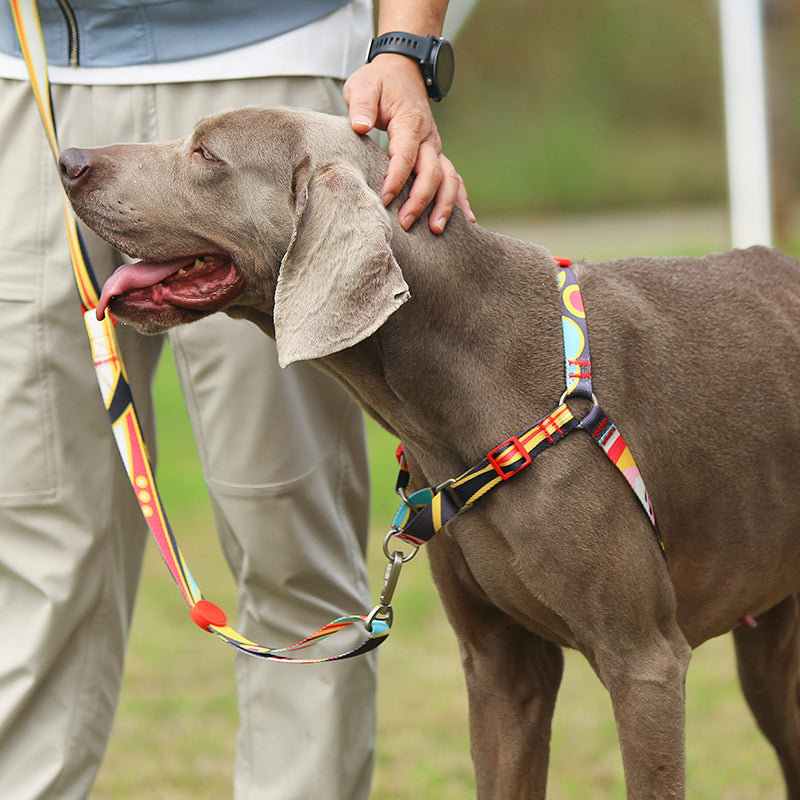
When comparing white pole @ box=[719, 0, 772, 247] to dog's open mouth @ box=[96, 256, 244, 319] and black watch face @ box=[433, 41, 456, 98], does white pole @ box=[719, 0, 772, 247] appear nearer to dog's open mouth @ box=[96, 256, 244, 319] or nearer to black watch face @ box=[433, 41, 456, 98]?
black watch face @ box=[433, 41, 456, 98]

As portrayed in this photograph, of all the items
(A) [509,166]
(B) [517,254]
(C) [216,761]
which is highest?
(B) [517,254]

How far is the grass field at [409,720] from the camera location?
356cm

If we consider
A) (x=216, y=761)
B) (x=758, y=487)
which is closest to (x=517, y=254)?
(x=758, y=487)

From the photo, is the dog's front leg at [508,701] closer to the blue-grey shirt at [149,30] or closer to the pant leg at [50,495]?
the pant leg at [50,495]

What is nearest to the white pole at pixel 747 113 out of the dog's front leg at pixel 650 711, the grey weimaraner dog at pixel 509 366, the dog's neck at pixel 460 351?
the grey weimaraner dog at pixel 509 366

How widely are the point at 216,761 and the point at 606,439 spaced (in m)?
1.99

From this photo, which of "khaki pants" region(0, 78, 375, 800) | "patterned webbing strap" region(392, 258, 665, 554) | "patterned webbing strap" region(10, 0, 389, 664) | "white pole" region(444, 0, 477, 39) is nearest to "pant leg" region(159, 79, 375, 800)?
"khaki pants" region(0, 78, 375, 800)

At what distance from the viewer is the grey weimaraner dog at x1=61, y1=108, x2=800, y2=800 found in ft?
7.54

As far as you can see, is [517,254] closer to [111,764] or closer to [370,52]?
[370,52]

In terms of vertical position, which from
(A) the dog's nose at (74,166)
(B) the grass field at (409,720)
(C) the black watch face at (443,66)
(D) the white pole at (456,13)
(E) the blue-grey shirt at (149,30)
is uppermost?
(E) the blue-grey shirt at (149,30)

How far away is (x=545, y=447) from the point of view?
231 centimetres

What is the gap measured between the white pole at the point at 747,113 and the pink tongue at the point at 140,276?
4.56m

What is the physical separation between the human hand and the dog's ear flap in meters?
0.08

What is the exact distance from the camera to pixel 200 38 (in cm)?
265
